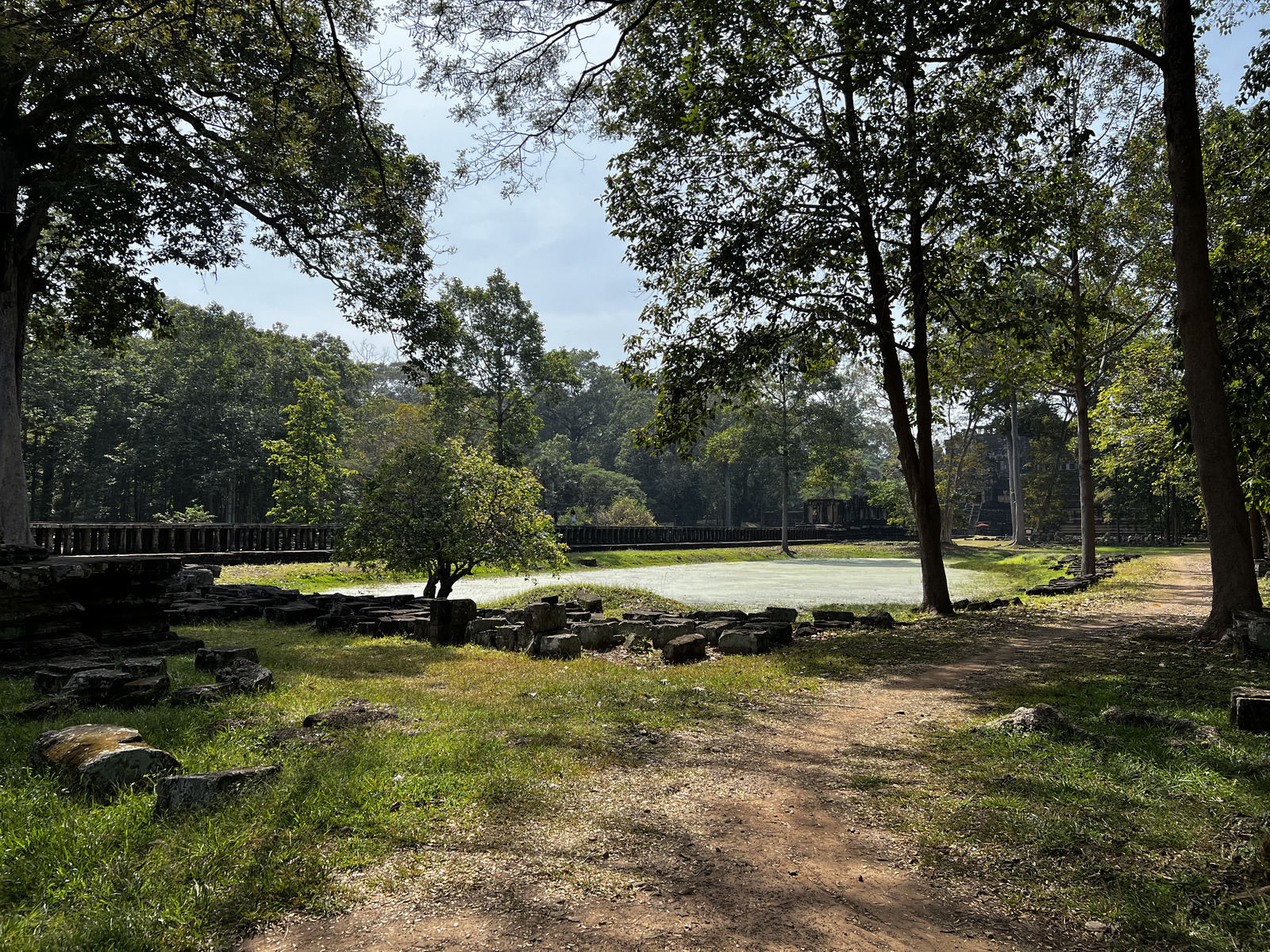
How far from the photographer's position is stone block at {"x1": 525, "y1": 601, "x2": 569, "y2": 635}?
912 centimetres

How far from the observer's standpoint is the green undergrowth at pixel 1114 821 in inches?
106

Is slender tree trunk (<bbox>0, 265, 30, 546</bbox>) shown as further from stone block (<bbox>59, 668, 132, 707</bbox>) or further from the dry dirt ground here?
the dry dirt ground

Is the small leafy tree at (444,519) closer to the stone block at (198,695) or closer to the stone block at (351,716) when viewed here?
the stone block at (198,695)

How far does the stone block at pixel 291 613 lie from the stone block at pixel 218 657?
454 centimetres

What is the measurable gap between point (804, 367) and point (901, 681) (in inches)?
265

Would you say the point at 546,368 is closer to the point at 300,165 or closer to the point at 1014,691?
the point at 300,165

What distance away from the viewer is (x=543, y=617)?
916 centimetres

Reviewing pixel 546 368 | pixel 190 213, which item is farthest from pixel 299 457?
pixel 190 213

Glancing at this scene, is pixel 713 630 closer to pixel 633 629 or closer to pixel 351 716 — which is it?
pixel 633 629

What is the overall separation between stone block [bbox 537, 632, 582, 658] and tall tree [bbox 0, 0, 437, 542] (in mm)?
6576

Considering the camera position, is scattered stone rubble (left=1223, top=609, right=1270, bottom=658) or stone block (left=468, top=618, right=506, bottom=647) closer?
scattered stone rubble (left=1223, top=609, right=1270, bottom=658)

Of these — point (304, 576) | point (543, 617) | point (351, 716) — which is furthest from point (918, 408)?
point (304, 576)

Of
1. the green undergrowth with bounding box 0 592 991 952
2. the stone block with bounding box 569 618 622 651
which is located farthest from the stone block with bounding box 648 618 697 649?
the green undergrowth with bounding box 0 592 991 952

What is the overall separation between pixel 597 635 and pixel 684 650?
1.44 m
